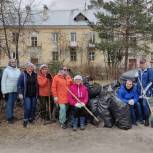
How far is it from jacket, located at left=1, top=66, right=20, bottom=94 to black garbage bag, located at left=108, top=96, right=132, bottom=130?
2.38m

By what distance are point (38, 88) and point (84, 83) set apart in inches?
48.8

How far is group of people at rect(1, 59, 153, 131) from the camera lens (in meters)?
8.80

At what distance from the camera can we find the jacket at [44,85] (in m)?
9.06

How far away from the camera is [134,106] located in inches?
360

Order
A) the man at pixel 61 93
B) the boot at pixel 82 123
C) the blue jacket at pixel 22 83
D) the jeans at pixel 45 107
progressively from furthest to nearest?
the jeans at pixel 45 107 → the man at pixel 61 93 → the blue jacket at pixel 22 83 → the boot at pixel 82 123

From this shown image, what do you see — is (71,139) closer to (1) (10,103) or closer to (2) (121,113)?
(2) (121,113)

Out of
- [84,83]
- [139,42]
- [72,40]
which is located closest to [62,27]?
[72,40]

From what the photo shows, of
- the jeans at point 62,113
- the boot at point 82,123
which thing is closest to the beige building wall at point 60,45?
the jeans at point 62,113

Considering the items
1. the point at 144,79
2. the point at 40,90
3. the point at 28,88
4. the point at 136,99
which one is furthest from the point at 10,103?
the point at 144,79

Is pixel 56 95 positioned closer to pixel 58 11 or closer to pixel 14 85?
pixel 14 85

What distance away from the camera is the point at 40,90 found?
30.1 ft

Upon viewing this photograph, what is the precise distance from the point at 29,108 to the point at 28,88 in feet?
1.62

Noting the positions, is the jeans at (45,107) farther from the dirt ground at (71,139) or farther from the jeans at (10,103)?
the jeans at (10,103)

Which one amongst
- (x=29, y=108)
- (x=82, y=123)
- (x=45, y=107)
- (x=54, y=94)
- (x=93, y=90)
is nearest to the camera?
(x=82, y=123)
